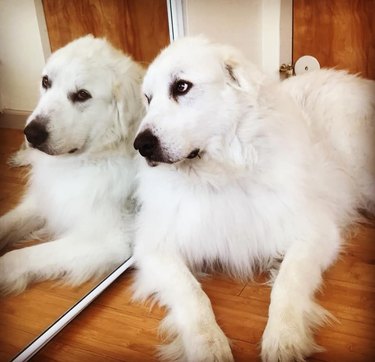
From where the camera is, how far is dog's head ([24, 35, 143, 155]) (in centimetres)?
162

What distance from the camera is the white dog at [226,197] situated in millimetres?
1396

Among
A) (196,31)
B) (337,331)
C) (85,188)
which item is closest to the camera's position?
(337,331)

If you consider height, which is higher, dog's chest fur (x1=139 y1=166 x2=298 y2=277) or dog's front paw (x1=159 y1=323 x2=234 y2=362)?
dog's chest fur (x1=139 y1=166 x2=298 y2=277)

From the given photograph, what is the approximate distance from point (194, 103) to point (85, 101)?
47 cm

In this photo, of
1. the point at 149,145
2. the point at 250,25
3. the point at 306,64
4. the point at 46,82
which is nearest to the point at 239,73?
the point at 149,145

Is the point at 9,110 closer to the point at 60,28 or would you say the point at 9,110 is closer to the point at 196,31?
the point at 60,28

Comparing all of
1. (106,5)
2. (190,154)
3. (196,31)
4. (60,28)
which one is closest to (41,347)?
(190,154)

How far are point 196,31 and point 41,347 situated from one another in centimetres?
168

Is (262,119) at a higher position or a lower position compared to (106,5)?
lower

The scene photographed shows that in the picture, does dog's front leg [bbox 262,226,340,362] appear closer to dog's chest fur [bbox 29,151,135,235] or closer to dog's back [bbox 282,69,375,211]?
dog's back [bbox 282,69,375,211]

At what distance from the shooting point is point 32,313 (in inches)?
60.4

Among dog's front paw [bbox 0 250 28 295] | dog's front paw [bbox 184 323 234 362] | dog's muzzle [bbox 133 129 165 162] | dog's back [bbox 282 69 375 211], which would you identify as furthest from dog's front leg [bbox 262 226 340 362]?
dog's front paw [bbox 0 250 28 295]

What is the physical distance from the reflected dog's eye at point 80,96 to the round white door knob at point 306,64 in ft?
4.41

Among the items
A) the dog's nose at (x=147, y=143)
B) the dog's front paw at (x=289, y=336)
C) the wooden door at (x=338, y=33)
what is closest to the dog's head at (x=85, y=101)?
the dog's nose at (x=147, y=143)
